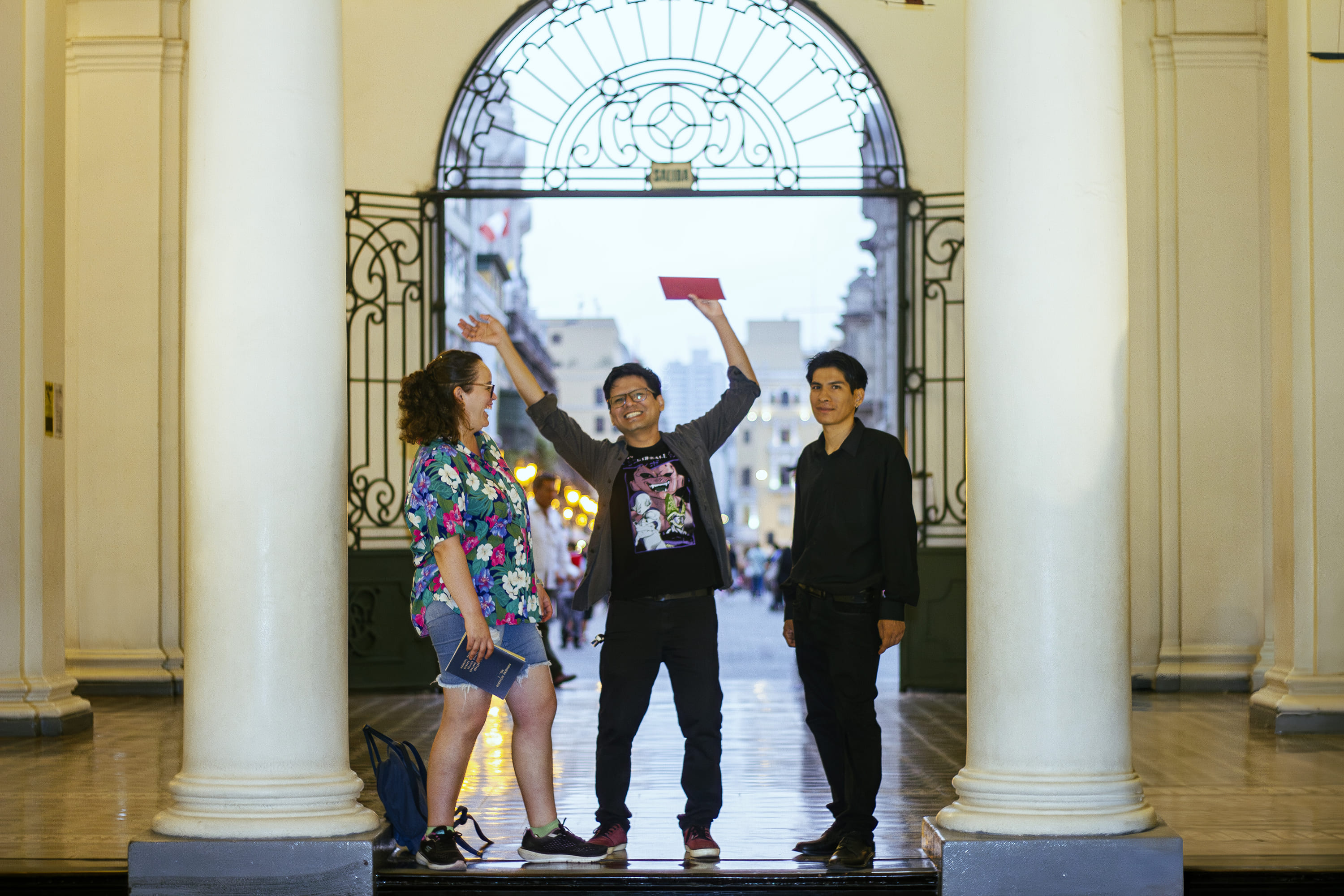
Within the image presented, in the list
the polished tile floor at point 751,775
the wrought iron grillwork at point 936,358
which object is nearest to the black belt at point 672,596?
the polished tile floor at point 751,775

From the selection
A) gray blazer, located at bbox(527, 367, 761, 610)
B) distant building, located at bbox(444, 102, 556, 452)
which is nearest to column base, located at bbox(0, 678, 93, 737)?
gray blazer, located at bbox(527, 367, 761, 610)

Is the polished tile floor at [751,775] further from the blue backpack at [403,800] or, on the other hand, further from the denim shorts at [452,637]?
the denim shorts at [452,637]

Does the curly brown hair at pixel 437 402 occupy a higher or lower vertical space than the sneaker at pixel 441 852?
higher

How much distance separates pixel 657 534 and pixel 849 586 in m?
0.75

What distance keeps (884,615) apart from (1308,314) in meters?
4.56

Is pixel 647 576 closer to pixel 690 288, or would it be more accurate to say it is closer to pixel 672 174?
pixel 690 288

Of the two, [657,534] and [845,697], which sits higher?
[657,534]

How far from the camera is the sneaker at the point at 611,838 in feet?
16.8

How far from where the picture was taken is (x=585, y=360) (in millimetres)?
98625

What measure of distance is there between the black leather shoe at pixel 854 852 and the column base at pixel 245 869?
1.69 meters

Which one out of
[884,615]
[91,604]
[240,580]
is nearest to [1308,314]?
[884,615]

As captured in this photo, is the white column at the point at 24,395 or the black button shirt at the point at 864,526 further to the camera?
the white column at the point at 24,395

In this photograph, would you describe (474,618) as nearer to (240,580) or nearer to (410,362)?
(240,580)

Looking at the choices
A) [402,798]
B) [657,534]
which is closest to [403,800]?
[402,798]
